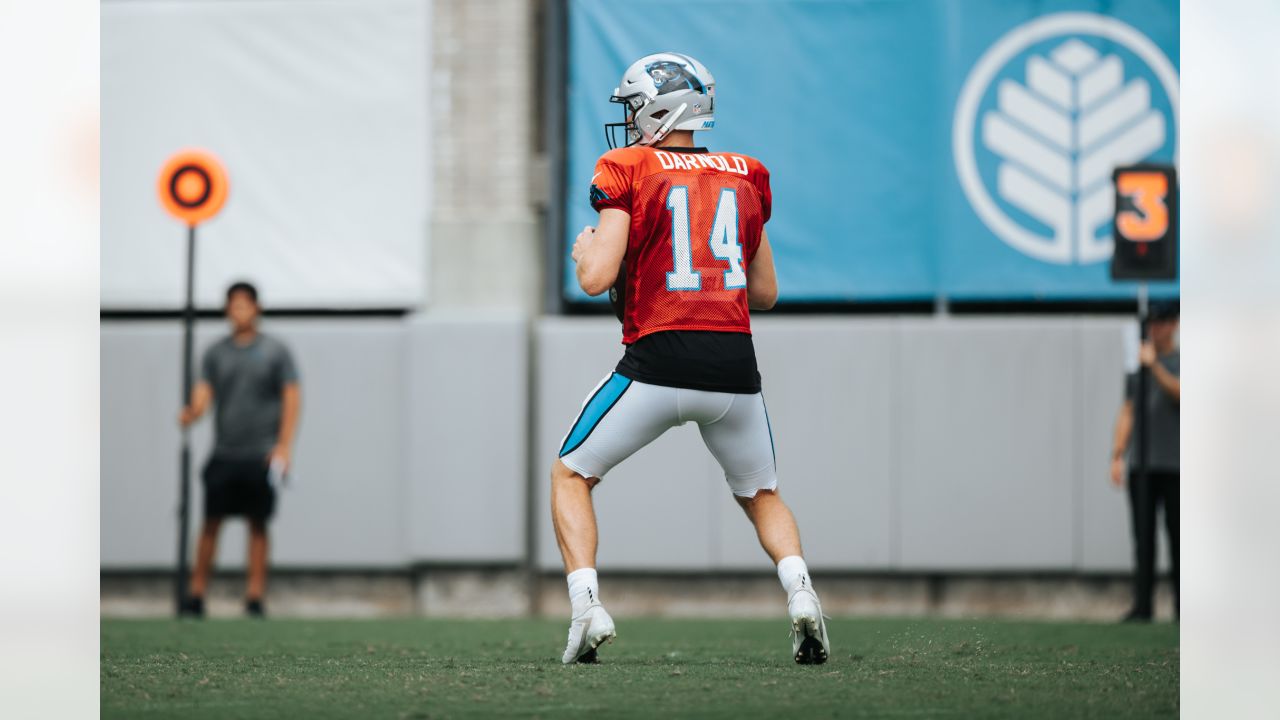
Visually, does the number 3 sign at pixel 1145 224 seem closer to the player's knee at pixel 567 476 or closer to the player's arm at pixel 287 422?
the player's arm at pixel 287 422

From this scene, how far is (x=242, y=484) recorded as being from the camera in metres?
10.8

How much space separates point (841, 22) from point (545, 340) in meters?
3.14

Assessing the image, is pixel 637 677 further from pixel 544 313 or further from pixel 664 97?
pixel 544 313

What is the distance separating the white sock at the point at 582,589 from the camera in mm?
5672

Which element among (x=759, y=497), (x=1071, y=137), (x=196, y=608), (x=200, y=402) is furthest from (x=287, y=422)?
(x=1071, y=137)

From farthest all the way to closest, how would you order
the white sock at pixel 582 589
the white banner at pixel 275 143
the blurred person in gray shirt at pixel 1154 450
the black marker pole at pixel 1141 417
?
→ 1. the white banner at pixel 275 143
2. the blurred person in gray shirt at pixel 1154 450
3. the black marker pole at pixel 1141 417
4. the white sock at pixel 582 589

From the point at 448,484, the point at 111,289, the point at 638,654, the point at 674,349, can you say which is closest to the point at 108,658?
the point at 638,654

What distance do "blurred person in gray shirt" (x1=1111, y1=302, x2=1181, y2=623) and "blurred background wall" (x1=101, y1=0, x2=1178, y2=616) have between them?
1.79 metres

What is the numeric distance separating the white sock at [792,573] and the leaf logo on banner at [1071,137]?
772 cm

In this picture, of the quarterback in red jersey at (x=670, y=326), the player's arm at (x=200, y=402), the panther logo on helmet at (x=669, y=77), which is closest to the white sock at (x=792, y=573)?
the quarterback in red jersey at (x=670, y=326)

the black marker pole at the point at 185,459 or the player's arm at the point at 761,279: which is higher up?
the player's arm at the point at 761,279

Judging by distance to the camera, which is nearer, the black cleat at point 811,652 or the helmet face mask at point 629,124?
the black cleat at point 811,652

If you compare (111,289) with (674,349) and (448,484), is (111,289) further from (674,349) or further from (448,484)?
(674,349)
